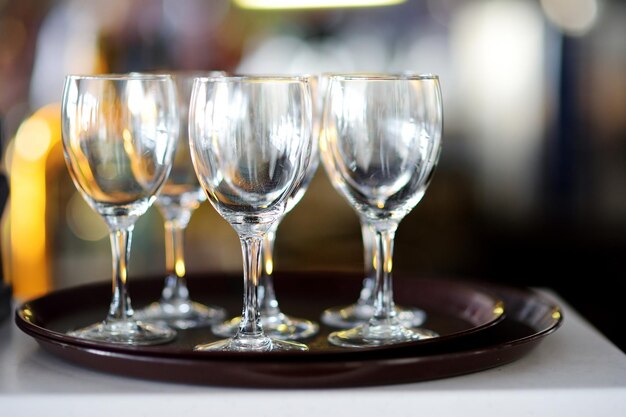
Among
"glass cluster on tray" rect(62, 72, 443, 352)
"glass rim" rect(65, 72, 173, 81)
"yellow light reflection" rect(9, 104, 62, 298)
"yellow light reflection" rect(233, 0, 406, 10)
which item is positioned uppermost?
"yellow light reflection" rect(233, 0, 406, 10)

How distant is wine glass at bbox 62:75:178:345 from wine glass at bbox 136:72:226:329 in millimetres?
121

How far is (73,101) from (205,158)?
0.41ft

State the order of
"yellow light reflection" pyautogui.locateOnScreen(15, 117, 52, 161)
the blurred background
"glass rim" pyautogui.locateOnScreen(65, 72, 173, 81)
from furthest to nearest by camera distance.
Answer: the blurred background, "yellow light reflection" pyautogui.locateOnScreen(15, 117, 52, 161), "glass rim" pyautogui.locateOnScreen(65, 72, 173, 81)

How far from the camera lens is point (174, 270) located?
84cm

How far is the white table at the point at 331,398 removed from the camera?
0.55m

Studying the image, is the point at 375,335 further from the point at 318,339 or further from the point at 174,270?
the point at 174,270

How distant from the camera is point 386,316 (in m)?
0.68

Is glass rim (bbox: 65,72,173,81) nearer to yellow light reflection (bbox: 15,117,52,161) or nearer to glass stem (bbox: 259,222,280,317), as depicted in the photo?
glass stem (bbox: 259,222,280,317)

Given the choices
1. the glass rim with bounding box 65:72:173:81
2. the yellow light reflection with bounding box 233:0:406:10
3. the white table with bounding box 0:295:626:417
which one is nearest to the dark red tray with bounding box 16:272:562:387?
the white table with bounding box 0:295:626:417

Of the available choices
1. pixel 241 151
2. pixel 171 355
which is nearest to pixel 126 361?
pixel 171 355

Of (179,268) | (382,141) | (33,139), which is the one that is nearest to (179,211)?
(179,268)

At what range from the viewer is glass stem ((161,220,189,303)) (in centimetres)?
A: 82

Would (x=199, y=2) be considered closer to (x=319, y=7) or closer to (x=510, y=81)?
(x=319, y=7)

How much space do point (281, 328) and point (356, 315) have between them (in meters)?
0.08
